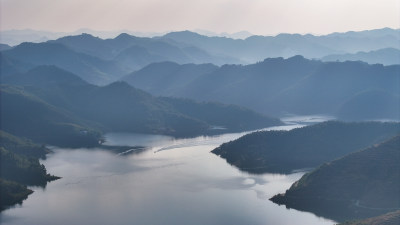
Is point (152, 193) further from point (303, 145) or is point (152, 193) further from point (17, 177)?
point (303, 145)

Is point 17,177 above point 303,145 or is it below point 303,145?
below

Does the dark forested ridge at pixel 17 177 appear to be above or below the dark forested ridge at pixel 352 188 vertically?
above

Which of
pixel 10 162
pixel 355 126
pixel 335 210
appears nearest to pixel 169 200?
pixel 335 210

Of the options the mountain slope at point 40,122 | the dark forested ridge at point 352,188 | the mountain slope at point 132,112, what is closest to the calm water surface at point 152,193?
the dark forested ridge at point 352,188

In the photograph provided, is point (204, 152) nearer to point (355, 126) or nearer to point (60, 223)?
point (355, 126)

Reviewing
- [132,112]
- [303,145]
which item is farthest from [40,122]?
[303,145]

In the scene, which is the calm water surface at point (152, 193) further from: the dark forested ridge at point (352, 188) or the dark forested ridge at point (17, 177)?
the dark forested ridge at point (352, 188)
